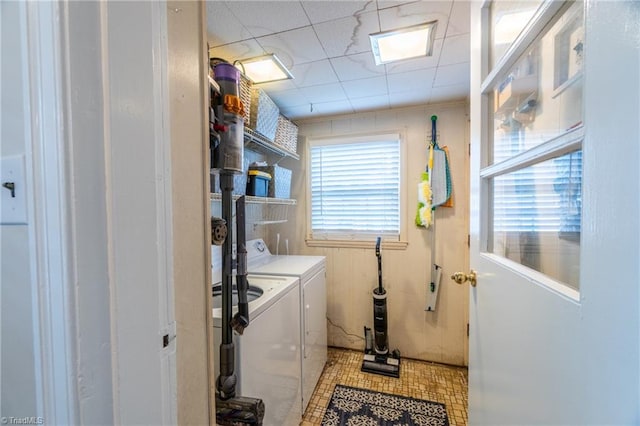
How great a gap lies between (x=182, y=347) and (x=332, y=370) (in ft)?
6.58

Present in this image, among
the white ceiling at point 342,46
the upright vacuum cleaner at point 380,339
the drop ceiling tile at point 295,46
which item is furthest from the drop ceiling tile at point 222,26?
the upright vacuum cleaner at point 380,339

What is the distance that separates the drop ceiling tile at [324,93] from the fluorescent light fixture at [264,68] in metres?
0.25

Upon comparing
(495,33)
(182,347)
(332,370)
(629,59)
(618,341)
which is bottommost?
(332,370)

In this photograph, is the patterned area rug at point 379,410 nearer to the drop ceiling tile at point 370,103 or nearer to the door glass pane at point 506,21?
the door glass pane at point 506,21

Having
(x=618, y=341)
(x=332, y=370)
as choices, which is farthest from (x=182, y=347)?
(x=332, y=370)

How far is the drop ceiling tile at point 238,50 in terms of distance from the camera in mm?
1482

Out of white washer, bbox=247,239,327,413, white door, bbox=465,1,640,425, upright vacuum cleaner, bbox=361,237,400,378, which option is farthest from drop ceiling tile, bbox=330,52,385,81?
white washer, bbox=247,239,327,413

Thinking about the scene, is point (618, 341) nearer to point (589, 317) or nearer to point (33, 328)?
point (589, 317)

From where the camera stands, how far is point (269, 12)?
1.24m

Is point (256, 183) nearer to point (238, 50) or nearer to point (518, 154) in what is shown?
point (238, 50)

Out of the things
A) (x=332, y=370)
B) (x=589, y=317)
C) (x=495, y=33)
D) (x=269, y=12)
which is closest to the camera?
(x=589, y=317)

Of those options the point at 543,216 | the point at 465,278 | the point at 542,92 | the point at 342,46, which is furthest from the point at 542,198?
the point at 342,46

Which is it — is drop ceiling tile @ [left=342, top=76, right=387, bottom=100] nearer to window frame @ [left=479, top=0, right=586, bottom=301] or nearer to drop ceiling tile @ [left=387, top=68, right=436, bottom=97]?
drop ceiling tile @ [left=387, top=68, right=436, bottom=97]

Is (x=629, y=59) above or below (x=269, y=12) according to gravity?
below
